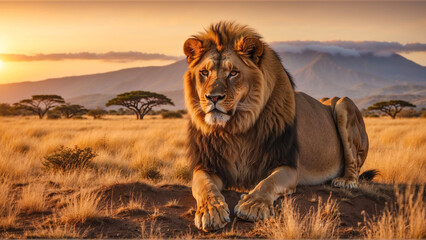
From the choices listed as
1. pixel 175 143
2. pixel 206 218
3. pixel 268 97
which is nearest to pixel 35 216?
pixel 206 218

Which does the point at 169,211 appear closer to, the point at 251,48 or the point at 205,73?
the point at 205,73

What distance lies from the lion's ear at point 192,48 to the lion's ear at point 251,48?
0.50 meters

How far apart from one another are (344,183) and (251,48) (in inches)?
116

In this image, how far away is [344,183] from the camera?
257 inches

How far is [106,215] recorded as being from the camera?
180 inches

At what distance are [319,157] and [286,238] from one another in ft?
9.91

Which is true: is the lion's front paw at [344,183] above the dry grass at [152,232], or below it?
below

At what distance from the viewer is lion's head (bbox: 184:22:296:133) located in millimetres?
4668

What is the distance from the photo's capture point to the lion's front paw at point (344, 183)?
6484 millimetres

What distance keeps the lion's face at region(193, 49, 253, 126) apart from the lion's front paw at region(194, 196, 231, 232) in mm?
981

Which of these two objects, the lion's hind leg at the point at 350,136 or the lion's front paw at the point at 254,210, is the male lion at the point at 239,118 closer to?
the lion's front paw at the point at 254,210

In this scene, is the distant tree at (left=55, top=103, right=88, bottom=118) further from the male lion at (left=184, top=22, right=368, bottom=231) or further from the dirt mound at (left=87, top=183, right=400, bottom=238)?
the male lion at (left=184, top=22, right=368, bottom=231)

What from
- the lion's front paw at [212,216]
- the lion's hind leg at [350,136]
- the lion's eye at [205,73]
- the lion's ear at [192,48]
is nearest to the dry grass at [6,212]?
the lion's front paw at [212,216]

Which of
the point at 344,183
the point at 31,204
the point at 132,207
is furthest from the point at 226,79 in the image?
the point at 344,183
